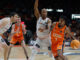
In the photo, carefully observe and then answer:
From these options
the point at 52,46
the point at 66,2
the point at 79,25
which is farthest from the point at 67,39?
the point at 52,46

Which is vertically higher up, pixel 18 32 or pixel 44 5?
pixel 44 5

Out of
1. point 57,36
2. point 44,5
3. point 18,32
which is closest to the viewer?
point 57,36

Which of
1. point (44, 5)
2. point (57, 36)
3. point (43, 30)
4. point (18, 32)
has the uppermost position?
point (44, 5)

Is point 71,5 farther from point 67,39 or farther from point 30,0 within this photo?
point 67,39

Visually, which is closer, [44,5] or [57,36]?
[57,36]

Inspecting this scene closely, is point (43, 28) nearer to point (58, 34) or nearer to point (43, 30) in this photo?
point (43, 30)

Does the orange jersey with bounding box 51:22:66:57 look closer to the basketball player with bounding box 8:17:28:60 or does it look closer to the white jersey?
the white jersey

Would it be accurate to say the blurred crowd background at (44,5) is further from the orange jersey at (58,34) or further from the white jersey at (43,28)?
the orange jersey at (58,34)

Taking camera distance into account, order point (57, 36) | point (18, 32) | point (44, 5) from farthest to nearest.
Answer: point (44, 5)
point (18, 32)
point (57, 36)

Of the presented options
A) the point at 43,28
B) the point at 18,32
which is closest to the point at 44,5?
the point at 18,32

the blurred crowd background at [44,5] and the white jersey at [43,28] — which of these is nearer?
the white jersey at [43,28]

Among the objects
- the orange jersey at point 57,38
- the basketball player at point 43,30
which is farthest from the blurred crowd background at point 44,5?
the orange jersey at point 57,38

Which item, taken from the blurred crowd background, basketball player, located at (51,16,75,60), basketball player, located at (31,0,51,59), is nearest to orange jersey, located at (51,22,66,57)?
basketball player, located at (51,16,75,60)

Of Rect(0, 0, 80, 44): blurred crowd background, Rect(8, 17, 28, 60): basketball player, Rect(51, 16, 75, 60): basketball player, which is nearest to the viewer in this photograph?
Rect(51, 16, 75, 60): basketball player
